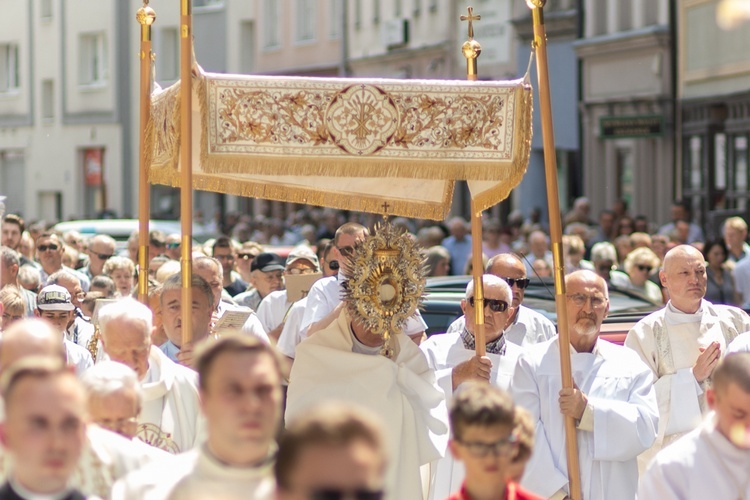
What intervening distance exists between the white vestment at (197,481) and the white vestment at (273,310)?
18.9 feet

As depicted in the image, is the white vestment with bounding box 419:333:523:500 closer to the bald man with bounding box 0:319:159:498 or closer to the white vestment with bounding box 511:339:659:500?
the white vestment with bounding box 511:339:659:500

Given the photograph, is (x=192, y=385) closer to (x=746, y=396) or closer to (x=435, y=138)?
(x=435, y=138)

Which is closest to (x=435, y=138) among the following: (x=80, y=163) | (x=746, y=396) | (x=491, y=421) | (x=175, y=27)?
(x=746, y=396)

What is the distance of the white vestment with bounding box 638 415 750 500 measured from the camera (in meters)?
5.79

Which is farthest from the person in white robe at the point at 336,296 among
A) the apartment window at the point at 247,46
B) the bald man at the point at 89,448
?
the apartment window at the point at 247,46

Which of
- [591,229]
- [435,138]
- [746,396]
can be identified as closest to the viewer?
[746,396]

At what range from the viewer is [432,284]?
40.4 feet

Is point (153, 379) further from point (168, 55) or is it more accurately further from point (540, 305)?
point (168, 55)

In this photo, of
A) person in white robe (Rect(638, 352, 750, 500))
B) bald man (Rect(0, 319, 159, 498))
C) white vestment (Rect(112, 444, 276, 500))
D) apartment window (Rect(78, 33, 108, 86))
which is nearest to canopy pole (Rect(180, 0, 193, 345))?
bald man (Rect(0, 319, 159, 498))

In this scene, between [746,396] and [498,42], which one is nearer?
[746,396]

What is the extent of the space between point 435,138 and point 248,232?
745 inches

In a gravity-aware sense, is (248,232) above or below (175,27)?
below

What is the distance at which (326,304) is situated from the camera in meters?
9.04

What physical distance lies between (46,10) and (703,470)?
43.1 meters
